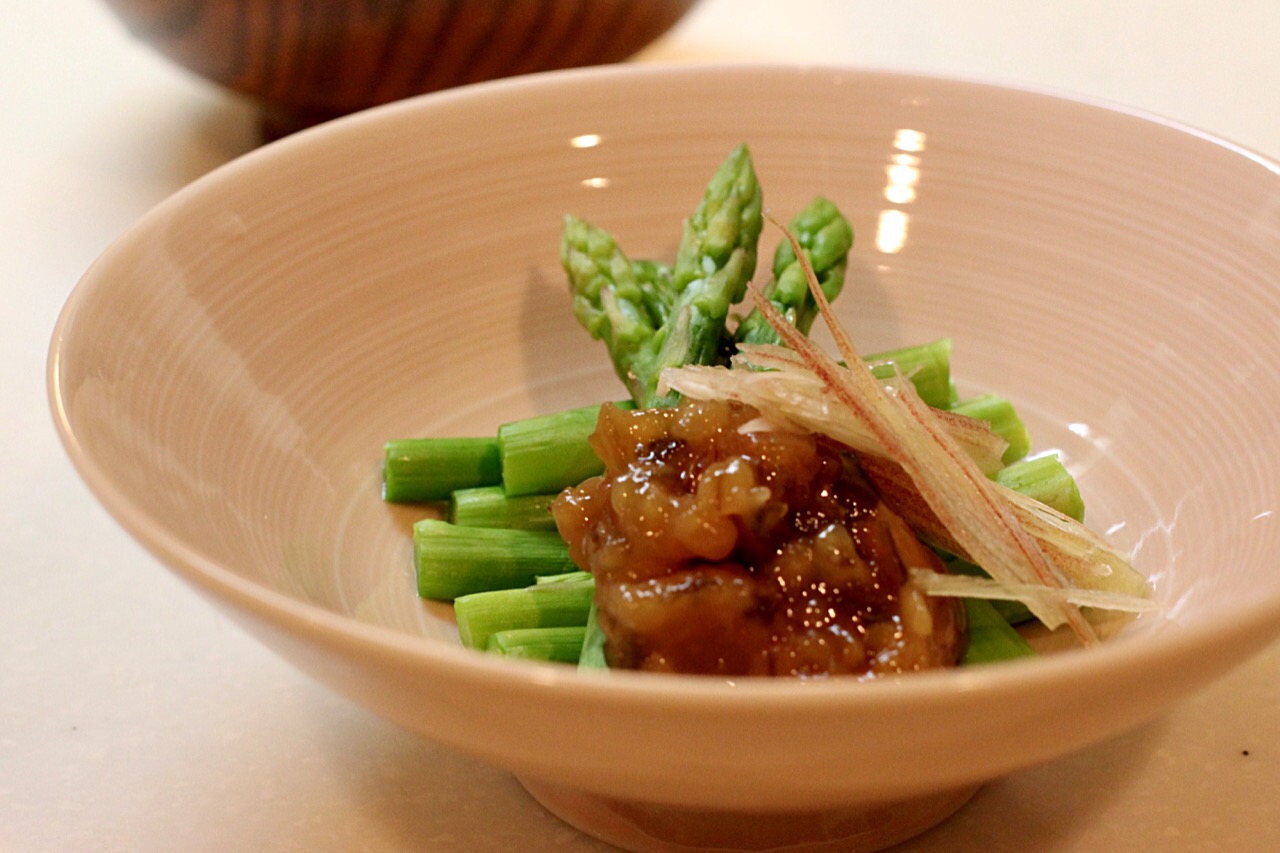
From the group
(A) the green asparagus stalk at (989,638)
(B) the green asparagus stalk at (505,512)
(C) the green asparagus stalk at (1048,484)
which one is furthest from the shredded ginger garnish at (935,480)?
(B) the green asparagus stalk at (505,512)

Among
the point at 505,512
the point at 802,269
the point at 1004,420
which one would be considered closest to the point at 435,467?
the point at 505,512

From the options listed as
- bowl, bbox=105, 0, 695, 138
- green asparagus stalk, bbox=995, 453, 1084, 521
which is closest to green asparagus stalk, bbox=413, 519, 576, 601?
green asparagus stalk, bbox=995, 453, 1084, 521

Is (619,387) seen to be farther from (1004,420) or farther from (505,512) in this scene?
(1004,420)

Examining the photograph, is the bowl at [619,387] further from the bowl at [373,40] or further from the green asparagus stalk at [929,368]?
the bowl at [373,40]

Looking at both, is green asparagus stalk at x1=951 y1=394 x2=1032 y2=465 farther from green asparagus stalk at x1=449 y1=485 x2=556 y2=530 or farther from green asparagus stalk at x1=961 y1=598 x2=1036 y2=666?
green asparagus stalk at x1=449 y1=485 x2=556 y2=530

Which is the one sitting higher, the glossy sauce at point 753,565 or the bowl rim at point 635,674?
the bowl rim at point 635,674
